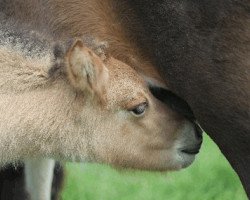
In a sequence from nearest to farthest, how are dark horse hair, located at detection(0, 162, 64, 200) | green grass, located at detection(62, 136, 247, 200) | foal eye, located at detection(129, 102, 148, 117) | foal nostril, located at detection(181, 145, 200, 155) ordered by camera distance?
foal eye, located at detection(129, 102, 148, 117) < foal nostril, located at detection(181, 145, 200, 155) < dark horse hair, located at detection(0, 162, 64, 200) < green grass, located at detection(62, 136, 247, 200)

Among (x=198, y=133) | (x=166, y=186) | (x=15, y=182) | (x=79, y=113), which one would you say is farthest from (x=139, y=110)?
(x=166, y=186)

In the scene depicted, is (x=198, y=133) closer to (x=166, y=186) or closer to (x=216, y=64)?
(x=216, y=64)

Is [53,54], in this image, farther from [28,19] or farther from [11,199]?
[11,199]

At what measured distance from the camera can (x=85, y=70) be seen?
4.39m

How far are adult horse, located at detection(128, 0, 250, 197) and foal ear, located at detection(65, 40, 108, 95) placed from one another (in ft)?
1.26

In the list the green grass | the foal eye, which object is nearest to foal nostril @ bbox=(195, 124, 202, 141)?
the foal eye

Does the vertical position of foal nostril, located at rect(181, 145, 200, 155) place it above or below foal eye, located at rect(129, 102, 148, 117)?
below

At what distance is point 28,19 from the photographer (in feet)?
15.6

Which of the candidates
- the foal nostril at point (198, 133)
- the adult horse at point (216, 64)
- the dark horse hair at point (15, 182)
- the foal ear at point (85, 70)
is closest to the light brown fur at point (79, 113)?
the foal ear at point (85, 70)

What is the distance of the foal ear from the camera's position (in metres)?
4.29

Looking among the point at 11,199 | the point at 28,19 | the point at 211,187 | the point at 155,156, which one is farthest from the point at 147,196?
the point at 28,19

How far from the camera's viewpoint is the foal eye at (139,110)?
459cm

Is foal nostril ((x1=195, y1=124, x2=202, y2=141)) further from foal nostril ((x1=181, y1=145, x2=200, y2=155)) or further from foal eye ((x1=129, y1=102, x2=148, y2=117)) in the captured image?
foal eye ((x1=129, y1=102, x2=148, y2=117))

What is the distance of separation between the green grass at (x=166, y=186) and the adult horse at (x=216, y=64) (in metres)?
2.49
